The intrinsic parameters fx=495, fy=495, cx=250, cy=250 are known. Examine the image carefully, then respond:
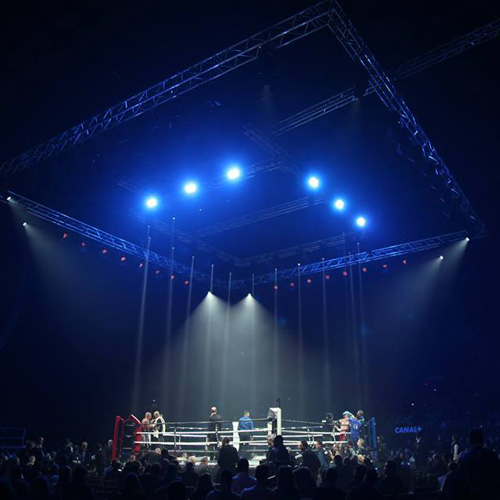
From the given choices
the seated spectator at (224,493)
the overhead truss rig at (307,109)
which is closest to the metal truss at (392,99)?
the overhead truss rig at (307,109)

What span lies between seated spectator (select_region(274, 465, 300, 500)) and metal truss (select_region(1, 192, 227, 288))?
1179 cm

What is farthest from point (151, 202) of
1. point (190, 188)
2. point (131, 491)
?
point (131, 491)

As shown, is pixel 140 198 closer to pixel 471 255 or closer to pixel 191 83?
pixel 191 83

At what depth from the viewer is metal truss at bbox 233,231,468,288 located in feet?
55.9

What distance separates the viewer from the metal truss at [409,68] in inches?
385

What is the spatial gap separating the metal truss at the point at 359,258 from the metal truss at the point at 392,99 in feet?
7.09

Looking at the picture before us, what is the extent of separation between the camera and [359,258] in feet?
61.9

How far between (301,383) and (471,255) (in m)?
9.08

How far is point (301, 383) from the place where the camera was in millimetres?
21906

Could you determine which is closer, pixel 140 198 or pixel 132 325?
pixel 140 198

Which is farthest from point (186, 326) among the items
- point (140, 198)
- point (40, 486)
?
point (40, 486)

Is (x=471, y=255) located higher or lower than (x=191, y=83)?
lower

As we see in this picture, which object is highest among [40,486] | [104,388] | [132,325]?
[132,325]

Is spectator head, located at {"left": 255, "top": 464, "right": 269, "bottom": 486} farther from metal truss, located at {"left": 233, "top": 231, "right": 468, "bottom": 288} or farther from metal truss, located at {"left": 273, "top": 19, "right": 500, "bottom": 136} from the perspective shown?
metal truss, located at {"left": 233, "top": 231, "right": 468, "bottom": 288}
